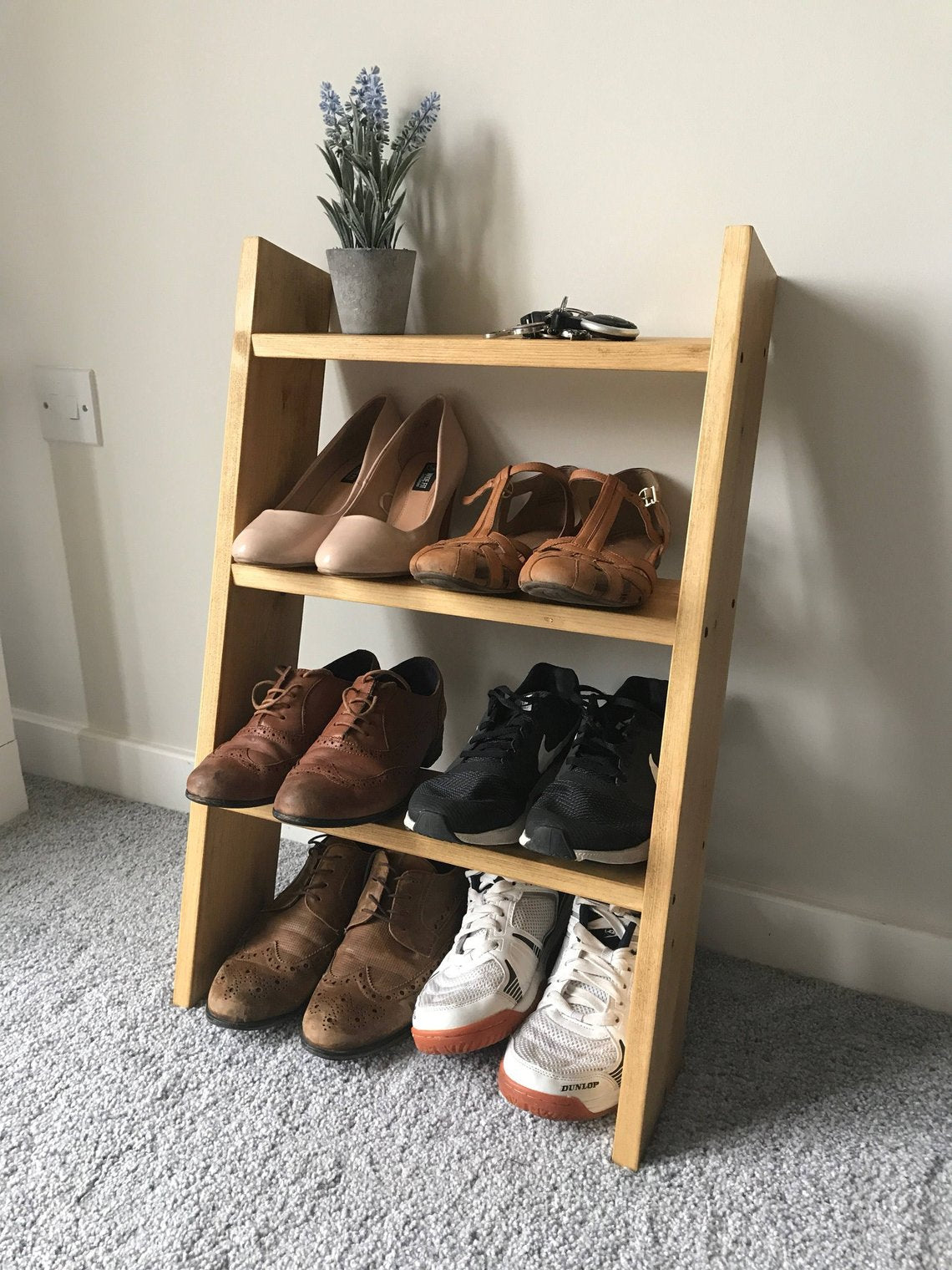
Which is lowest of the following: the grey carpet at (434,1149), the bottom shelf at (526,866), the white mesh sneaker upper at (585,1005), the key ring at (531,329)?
the grey carpet at (434,1149)

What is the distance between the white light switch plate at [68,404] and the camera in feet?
4.73

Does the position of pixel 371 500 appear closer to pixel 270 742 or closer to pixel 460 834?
pixel 270 742

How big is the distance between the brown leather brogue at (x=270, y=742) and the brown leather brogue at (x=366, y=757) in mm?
35

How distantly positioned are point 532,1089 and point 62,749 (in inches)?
44.1

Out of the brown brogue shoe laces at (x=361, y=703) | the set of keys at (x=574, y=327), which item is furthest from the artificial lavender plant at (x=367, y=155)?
the brown brogue shoe laces at (x=361, y=703)

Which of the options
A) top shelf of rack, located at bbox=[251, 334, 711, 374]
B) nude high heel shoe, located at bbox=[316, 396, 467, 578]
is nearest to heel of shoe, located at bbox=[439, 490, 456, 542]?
nude high heel shoe, located at bbox=[316, 396, 467, 578]

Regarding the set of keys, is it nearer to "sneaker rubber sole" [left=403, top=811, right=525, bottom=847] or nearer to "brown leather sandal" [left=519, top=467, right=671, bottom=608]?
"brown leather sandal" [left=519, top=467, right=671, bottom=608]

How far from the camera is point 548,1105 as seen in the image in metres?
0.93

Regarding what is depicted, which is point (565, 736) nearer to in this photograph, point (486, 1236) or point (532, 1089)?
point (532, 1089)

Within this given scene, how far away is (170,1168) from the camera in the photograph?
902 mm

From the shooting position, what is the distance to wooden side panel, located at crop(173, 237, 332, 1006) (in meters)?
1.05

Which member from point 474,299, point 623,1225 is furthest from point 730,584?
point 623,1225

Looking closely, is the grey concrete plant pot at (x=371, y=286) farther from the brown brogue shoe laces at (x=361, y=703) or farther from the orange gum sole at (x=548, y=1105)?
the orange gum sole at (x=548, y=1105)

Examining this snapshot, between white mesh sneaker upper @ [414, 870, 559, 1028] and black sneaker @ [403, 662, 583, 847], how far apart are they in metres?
0.16
